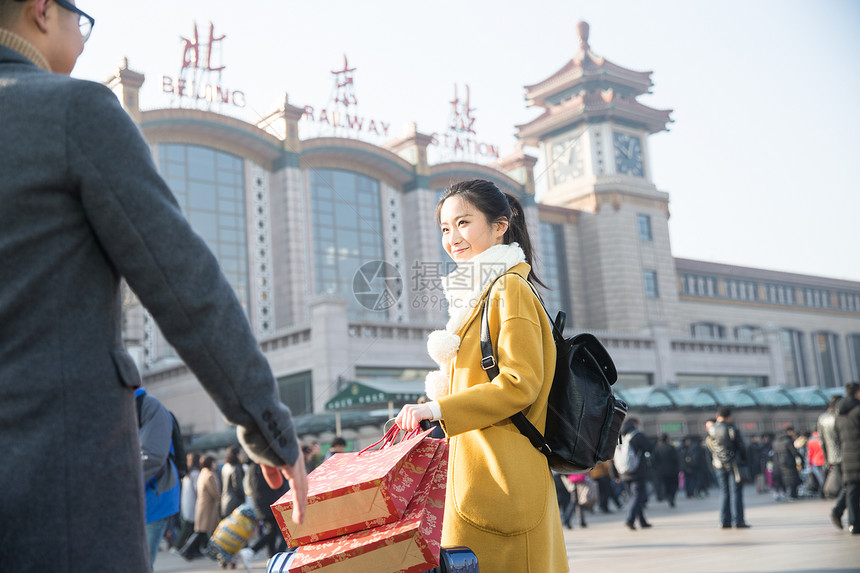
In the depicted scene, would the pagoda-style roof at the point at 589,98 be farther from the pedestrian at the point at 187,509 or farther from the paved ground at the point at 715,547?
the pedestrian at the point at 187,509

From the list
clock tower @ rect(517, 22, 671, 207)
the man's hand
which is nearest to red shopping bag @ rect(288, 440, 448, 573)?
the man's hand

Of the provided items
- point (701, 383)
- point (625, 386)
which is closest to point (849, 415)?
point (625, 386)

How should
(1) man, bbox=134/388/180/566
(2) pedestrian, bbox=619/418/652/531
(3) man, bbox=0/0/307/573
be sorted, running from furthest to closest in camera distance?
(2) pedestrian, bbox=619/418/652/531 → (1) man, bbox=134/388/180/566 → (3) man, bbox=0/0/307/573

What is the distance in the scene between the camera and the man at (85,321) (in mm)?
1279

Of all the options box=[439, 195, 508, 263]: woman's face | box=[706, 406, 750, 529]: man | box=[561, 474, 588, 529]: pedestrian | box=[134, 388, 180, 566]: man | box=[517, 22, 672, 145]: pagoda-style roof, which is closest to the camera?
box=[439, 195, 508, 263]: woman's face

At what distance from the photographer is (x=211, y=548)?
990 cm

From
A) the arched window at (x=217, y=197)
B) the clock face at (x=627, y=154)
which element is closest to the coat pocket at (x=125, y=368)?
the arched window at (x=217, y=197)

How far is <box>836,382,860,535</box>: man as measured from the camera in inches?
310

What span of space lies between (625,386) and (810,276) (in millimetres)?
26204

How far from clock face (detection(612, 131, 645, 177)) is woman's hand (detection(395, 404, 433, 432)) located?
149 feet

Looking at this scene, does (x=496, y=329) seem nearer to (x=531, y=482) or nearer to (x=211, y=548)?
(x=531, y=482)

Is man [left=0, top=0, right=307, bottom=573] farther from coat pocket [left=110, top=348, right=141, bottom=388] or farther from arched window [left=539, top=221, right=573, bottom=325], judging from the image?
arched window [left=539, top=221, right=573, bottom=325]

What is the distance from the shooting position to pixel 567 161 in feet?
155

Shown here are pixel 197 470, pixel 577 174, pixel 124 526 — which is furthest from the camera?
pixel 577 174
